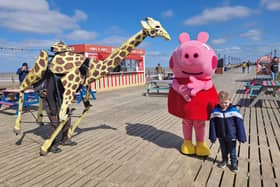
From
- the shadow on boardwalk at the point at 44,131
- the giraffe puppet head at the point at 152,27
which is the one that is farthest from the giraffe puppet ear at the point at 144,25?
the shadow on boardwalk at the point at 44,131

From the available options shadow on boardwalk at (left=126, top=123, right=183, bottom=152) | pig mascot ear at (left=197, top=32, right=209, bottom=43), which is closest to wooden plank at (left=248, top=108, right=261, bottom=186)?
shadow on boardwalk at (left=126, top=123, right=183, bottom=152)

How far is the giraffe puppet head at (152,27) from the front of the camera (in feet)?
11.9

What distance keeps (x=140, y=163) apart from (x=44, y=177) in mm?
1339

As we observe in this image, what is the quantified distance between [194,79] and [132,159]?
5.15 feet

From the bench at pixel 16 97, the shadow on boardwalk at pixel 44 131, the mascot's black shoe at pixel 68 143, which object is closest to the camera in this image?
the mascot's black shoe at pixel 68 143

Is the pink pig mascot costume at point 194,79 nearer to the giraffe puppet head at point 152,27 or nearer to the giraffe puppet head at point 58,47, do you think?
the giraffe puppet head at point 152,27

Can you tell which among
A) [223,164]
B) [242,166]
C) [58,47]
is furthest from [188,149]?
[58,47]

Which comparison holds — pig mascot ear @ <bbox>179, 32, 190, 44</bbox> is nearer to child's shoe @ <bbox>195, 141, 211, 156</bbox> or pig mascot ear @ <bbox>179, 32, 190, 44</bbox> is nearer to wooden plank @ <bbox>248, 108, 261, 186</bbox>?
child's shoe @ <bbox>195, 141, 211, 156</bbox>

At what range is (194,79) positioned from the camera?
121 inches

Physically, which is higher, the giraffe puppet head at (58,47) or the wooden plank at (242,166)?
the giraffe puppet head at (58,47)

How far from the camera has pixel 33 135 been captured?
466cm

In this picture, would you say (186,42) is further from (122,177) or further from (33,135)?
(33,135)

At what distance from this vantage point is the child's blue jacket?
2.72 metres

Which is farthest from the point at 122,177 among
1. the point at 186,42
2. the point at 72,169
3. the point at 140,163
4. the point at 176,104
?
the point at 186,42
